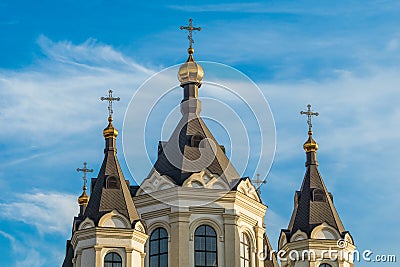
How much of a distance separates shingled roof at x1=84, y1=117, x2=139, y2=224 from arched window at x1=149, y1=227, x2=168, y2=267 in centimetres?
225

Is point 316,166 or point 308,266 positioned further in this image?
point 316,166

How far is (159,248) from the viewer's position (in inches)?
1816

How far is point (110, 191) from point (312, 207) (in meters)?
8.80

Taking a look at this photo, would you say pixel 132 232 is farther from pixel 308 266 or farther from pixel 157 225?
pixel 308 266

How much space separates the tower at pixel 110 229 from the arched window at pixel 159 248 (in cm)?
211

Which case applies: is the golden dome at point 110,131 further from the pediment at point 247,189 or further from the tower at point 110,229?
the pediment at point 247,189

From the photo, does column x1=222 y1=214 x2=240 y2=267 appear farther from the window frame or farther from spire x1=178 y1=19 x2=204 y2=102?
spire x1=178 y1=19 x2=204 y2=102

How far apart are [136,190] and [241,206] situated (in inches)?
178

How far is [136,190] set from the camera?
47625 mm

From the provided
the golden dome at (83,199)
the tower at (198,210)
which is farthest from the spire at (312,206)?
the golden dome at (83,199)

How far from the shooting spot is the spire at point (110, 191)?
4381 centimetres

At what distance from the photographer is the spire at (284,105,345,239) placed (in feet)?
154

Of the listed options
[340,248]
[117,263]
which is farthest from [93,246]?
[340,248]

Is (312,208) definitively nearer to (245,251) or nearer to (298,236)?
(298,236)
